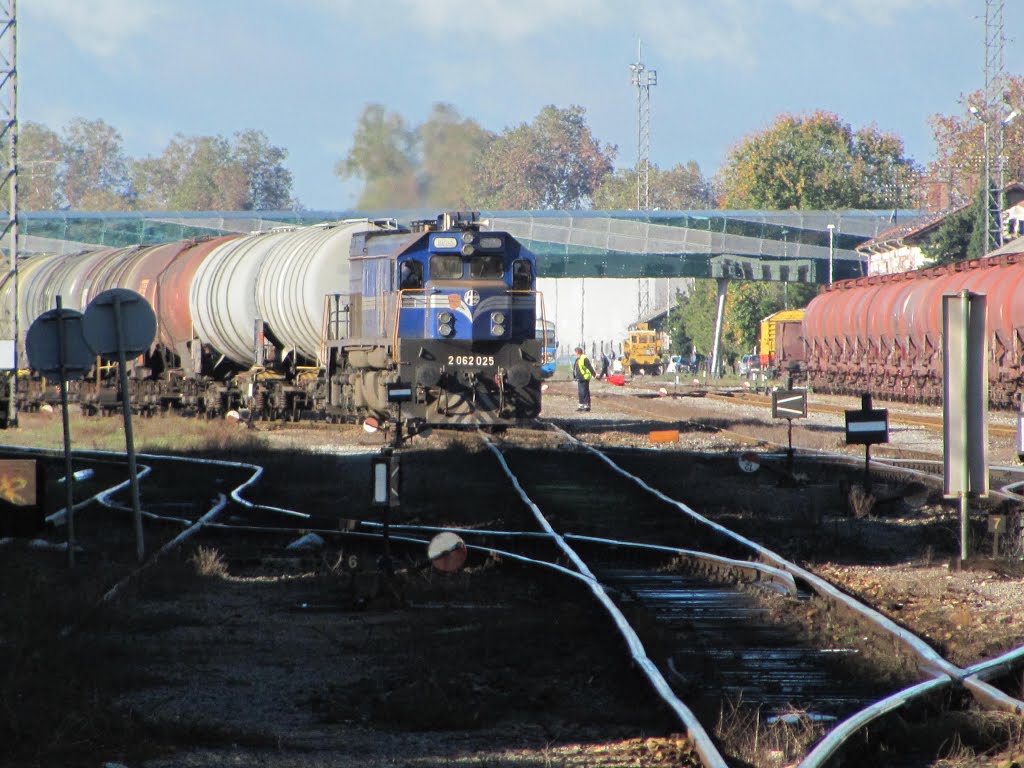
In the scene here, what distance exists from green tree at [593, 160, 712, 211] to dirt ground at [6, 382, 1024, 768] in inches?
4682

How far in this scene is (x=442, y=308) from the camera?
73.0 ft

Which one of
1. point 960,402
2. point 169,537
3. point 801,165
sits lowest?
point 169,537

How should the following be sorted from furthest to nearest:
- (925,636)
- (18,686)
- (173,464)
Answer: (173,464), (925,636), (18,686)

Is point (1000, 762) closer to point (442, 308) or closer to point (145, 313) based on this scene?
point (145, 313)

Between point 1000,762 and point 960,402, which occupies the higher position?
point 960,402

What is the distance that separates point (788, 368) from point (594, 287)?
1771 inches

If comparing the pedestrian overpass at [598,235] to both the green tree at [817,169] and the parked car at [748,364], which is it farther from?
the green tree at [817,169]

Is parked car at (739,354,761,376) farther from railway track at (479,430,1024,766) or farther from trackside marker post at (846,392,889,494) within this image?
railway track at (479,430,1024,766)

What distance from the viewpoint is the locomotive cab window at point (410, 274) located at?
22078 mm

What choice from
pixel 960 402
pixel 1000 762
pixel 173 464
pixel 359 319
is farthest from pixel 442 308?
pixel 1000 762

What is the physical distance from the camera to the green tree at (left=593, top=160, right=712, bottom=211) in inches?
5113

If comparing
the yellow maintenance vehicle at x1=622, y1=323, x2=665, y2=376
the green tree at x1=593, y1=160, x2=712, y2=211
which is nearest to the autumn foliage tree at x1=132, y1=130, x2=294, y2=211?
the green tree at x1=593, y1=160, x2=712, y2=211

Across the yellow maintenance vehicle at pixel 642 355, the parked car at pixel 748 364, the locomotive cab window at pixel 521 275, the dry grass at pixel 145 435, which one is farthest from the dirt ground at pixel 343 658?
the yellow maintenance vehicle at pixel 642 355

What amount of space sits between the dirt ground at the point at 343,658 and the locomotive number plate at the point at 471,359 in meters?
9.80
